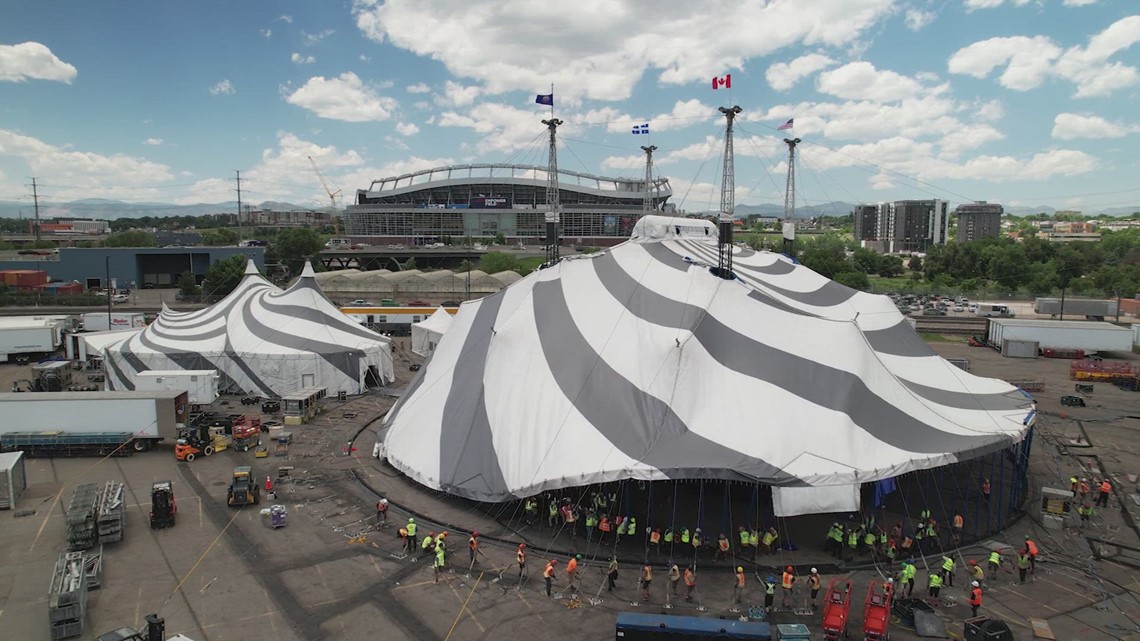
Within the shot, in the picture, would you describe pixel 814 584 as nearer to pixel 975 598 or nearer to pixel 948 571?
pixel 975 598

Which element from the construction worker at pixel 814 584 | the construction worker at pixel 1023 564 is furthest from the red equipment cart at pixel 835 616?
the construction worker at pixel 1023 564

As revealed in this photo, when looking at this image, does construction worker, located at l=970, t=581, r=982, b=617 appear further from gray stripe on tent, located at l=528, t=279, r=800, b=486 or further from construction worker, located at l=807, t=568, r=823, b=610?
gray stripe on tent, located at l=528, t=279, r=800, b=486

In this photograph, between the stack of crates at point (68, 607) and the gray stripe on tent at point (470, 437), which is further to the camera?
the gray stripe on tent at point (470, 437)

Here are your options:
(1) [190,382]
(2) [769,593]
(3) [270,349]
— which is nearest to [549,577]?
(2) [769,593]

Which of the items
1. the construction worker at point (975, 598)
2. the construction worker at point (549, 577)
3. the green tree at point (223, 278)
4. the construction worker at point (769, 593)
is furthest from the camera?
the green tree at point (223, 278)

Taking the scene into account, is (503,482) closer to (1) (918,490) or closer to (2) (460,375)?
(2) (460,375)

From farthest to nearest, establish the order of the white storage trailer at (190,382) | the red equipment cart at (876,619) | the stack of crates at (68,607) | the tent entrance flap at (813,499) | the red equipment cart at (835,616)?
the white storage trailer at (190,382) → the tent entrance flap at (813,499) → the stack of crates at (68,607) → the red equipment cart at (835,616) → the red equipment cart at (876,619)

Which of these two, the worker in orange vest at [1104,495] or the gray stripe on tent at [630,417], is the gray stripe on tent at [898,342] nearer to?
the worker in orange vest at [1104,495]

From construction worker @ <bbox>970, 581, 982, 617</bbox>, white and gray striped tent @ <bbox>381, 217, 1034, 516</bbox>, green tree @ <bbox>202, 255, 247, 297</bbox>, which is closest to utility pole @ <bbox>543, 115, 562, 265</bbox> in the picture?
white and gray striped tent @ <bbox>381, 217, 1034, 516</bbox>
